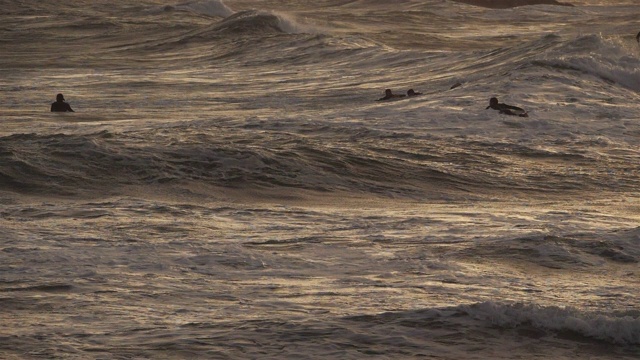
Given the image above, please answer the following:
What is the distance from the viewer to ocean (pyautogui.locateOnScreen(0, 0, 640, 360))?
711cm

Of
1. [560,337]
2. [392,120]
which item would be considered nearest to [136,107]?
[392,120]

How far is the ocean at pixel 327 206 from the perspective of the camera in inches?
280

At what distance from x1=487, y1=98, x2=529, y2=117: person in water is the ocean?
0.44 ft

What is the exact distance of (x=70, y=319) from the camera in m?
7.21

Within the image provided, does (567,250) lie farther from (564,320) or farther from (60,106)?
(60,106)

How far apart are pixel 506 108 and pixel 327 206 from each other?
6.69 m

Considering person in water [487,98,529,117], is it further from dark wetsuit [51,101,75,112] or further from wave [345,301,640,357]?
wave [345,301,640,357]

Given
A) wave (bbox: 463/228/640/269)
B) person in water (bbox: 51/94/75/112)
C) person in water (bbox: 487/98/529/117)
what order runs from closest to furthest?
wave (bbox: 463/228/640/269), person in water (bbox: 487/98/529/117), person in water (bbox: 51/94/75/112)

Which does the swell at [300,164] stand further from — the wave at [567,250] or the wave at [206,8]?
the wave at [206,8]

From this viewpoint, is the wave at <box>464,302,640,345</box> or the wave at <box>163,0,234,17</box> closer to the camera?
the wave at <box>464,302,640,345</box>

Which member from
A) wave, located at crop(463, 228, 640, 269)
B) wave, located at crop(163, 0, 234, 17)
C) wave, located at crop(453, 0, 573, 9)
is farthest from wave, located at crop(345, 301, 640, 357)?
wave, located at crop(453, 0, 573, 9)

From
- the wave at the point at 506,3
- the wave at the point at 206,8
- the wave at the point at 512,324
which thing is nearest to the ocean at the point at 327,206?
the wave at the point at 512,324

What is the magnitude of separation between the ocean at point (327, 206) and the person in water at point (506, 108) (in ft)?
0.44

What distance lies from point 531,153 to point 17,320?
9.08 m
